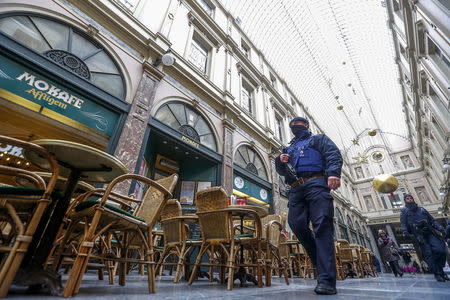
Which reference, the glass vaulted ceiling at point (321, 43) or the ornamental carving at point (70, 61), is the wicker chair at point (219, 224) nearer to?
the ornamental carving at point (70, 61)

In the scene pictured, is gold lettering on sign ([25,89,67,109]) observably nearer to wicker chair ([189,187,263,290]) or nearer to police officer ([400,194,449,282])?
wicker chair ([189,187,263,290])

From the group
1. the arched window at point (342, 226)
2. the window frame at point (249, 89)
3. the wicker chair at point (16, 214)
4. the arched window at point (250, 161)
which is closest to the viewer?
the wicker chair at point (16, 214)

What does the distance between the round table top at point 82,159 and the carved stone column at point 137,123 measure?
8.56ft

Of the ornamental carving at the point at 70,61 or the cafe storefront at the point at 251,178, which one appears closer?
the ornamental carving at the point at 70,61

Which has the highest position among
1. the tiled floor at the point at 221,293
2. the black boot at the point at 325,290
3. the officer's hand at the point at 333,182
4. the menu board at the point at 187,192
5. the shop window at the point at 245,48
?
the shop window at the point at 245,48

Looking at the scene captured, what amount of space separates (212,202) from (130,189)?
9.14ft

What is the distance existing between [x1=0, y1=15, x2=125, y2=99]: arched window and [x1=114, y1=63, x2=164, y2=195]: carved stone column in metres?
0.49

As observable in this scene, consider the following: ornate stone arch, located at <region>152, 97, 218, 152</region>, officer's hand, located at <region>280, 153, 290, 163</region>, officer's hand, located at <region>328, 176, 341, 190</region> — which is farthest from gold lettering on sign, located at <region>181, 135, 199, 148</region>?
officer's hand, located at <region>328, 176, 341, 190</region>

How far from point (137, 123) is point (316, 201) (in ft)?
14.2

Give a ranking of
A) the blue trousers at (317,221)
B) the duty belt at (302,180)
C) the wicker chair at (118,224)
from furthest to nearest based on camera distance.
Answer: the duty belt at (302,180) → the blue trousers at (317,221) → the wicker chair at (118,224)

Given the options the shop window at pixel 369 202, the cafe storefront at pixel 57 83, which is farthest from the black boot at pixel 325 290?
the shop window at pixel 369 202

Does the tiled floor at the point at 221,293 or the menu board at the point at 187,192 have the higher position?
the menu board at the point at 187,192

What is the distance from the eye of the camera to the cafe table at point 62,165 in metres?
1.35

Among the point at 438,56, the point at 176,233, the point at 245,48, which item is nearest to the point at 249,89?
the point at 245,48
